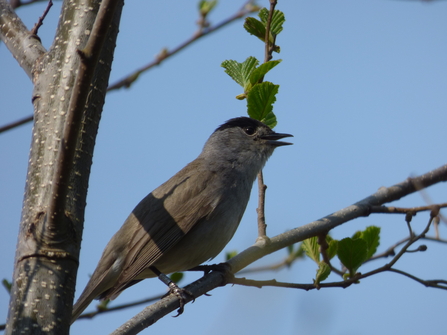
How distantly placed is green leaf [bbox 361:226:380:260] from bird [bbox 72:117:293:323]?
142 centimetres

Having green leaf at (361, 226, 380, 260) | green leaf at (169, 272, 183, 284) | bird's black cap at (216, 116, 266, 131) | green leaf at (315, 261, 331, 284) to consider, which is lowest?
green leaf at (315, 261, 331, 284)

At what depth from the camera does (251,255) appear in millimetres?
3797

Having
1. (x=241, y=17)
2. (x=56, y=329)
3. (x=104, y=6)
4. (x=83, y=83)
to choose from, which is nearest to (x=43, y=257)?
(x=56, y=329)

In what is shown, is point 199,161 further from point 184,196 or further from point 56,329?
point 56,329

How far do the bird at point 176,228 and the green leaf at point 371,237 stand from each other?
1.42 meters

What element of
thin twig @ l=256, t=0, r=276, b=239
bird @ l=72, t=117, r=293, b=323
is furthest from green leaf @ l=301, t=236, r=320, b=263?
bird @ l=72, t=117, r=293, b=323

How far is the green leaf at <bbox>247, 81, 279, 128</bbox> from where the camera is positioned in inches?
157

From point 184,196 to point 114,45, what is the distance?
2.20 m

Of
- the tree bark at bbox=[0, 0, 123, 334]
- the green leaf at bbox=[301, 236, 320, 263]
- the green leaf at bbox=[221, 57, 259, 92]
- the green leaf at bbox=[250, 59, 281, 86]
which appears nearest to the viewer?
the tree bark at bbox=[0, 0, 123, 334]

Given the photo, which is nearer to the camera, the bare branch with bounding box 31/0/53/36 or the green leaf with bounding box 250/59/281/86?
the bare branch with bounding box 31/0/53/36

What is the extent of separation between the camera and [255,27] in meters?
4.29

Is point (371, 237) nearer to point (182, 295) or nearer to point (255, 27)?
point (182, 295)

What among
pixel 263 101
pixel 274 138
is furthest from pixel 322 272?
pixel 274 138

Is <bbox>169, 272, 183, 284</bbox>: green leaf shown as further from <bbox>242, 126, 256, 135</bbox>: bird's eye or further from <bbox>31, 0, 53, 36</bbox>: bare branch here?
<bbox>31, 0, 53, 36</bbox>: bare branch
